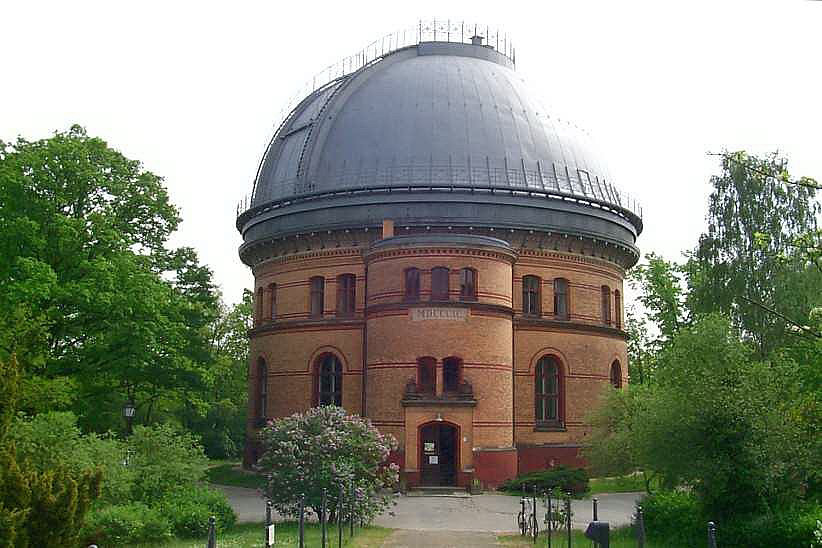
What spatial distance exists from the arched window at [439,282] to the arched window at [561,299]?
652cm

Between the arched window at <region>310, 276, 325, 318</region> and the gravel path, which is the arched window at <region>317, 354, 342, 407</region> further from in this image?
the gravel path

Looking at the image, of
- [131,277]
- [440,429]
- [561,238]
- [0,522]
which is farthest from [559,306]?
[0,522]

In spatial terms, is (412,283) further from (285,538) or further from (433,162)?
(285,538)

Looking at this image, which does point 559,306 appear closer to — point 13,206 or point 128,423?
point 128,423

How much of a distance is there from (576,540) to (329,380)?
17596 millimetres

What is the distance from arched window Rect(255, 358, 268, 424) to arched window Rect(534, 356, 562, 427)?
471 inches

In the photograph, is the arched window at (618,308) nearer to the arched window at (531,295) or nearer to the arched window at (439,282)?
the arched window at (531,295)

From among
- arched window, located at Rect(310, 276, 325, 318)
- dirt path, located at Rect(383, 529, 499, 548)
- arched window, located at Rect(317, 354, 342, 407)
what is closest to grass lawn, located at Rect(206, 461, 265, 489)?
arched window, located at Rect(317, 354, 342, 407)

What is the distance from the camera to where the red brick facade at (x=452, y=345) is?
101ft

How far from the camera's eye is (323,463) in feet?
69.5

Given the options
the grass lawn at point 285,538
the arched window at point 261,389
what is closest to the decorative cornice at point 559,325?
the arched window at point 261,389

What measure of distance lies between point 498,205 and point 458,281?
16.1 ft

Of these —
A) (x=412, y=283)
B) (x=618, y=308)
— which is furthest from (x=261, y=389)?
(x=618, y=308)

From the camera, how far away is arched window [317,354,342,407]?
1385 inches
